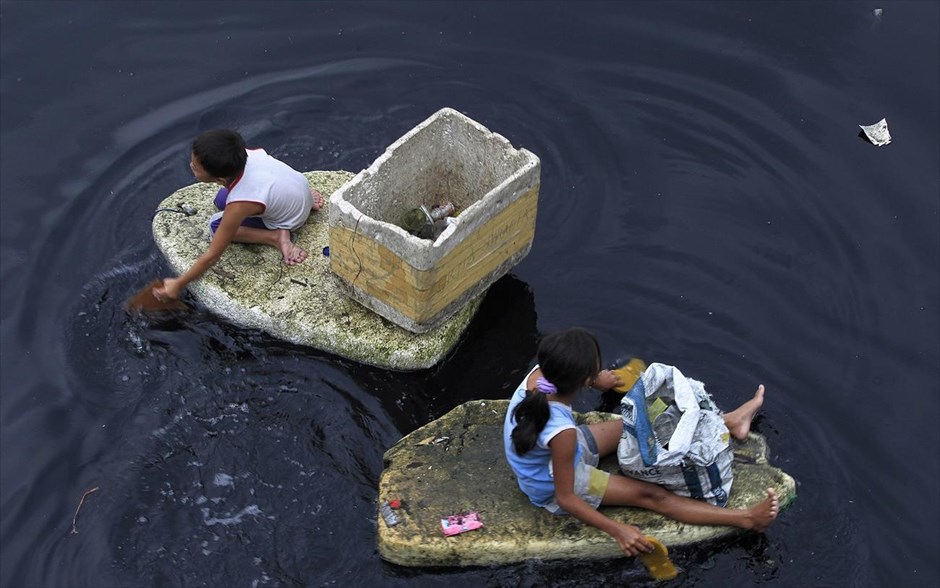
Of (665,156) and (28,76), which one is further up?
(665,156)

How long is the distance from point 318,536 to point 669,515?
2.07 m

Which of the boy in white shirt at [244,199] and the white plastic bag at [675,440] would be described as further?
the boy in white shirt at [244,199]

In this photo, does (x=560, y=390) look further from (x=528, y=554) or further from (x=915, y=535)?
(x=915, y=535)

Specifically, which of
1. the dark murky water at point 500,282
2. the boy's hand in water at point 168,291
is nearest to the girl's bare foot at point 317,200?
the dark murky water at point 500,282

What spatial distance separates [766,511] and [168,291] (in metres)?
4.18

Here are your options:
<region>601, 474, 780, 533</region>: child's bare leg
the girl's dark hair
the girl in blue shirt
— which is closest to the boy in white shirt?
the girl in blue shirt

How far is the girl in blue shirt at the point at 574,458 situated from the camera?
5332 mm

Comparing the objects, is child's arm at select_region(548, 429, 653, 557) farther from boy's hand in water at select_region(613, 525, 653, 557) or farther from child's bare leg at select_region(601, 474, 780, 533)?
child's bare leg at select_region(601, 474, 780, 533)

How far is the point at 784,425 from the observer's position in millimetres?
6754

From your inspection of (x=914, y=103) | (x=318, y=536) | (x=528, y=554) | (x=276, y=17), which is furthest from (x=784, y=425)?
(x=276, y=17)

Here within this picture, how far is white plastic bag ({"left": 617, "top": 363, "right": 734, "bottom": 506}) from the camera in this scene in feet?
19.0

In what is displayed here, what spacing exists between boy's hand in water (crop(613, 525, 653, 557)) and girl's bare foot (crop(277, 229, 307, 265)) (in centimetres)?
301

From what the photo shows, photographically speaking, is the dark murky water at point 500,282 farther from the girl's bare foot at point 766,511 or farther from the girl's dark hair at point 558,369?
the girl's dark hair at point 558,369

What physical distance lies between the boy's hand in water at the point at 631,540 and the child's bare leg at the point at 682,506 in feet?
0.67
